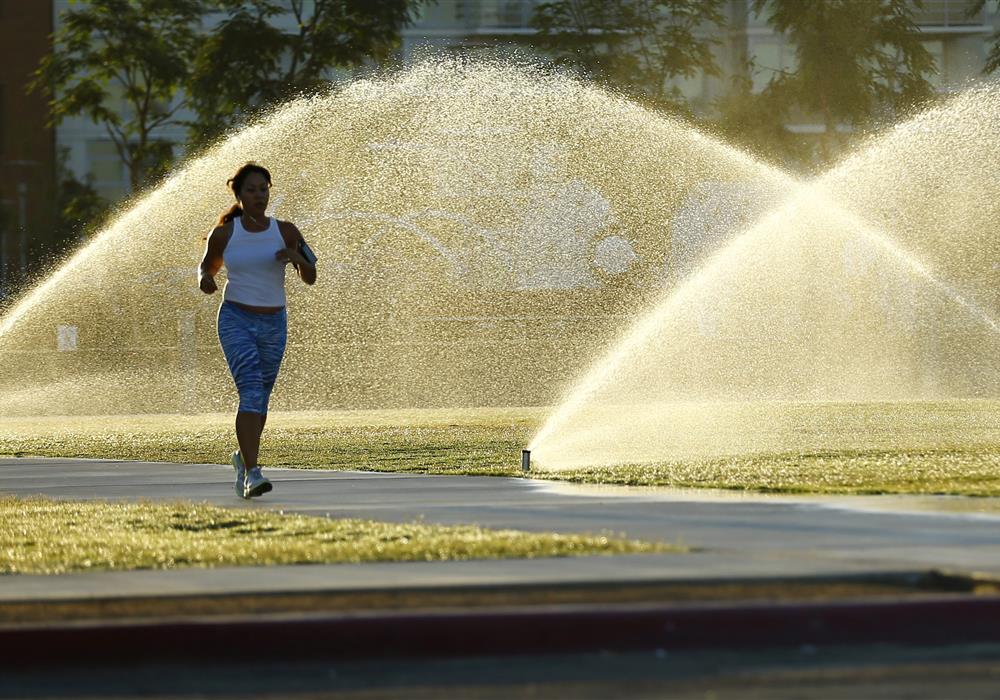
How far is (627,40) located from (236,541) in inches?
1363

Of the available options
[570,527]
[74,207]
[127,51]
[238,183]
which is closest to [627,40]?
[127,51]

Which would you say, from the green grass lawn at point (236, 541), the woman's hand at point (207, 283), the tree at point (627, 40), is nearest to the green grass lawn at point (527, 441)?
the woman's hand at point (207, 283)

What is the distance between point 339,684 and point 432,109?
96.2ft

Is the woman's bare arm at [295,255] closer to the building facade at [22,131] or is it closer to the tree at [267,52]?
the tree at [267,52]

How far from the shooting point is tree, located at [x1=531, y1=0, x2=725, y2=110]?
41469mm

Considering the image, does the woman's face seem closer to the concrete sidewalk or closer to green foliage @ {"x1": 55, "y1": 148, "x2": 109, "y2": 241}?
the concrete sidewalk

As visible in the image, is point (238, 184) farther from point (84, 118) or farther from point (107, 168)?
point (107, 168)

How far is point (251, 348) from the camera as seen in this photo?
11.7m

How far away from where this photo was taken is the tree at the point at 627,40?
41469 millimetres

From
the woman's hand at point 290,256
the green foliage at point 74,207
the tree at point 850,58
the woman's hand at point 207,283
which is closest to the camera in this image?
the woman's hand at point 290,256

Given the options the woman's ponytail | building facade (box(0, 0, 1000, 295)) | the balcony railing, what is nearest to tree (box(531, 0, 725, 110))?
building facade (box(0, 0, 1000, 295))

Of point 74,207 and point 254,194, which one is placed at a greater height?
point 74,207

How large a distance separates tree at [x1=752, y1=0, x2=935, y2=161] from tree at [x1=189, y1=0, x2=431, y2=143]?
8137mm

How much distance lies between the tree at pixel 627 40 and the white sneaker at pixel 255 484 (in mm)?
29968
